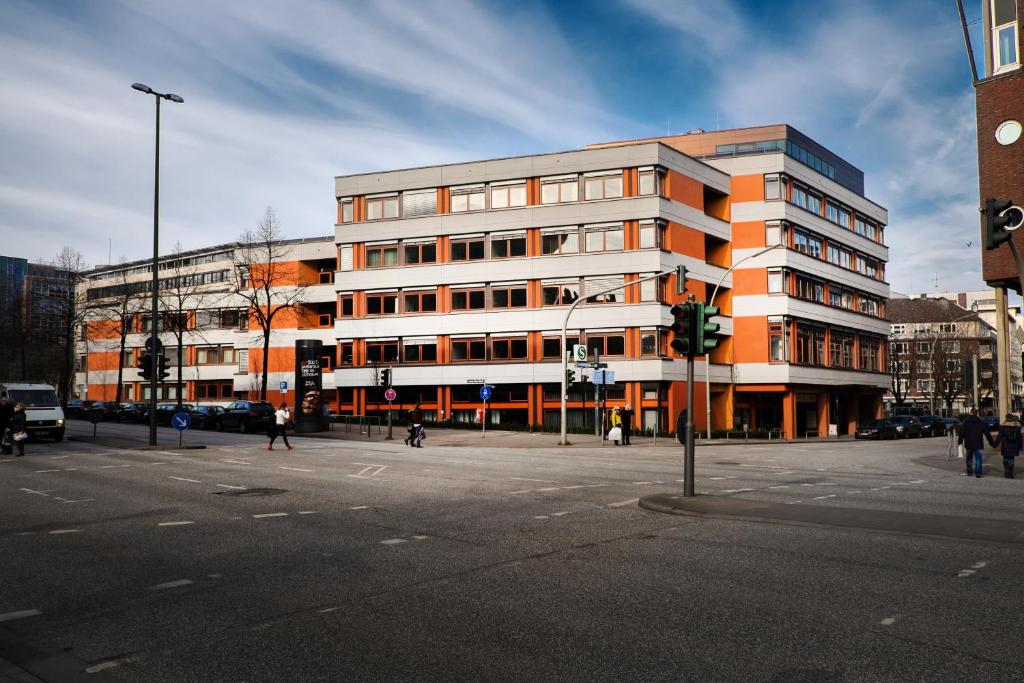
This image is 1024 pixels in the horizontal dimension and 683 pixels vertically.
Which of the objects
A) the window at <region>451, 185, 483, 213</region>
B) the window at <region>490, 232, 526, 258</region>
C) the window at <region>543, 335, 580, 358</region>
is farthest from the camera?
the window at <region>451, 185, 483, 213</region>

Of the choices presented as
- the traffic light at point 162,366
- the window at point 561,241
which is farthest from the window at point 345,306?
the traffic light at point 162,366

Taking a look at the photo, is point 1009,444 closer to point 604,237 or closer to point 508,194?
point 604,237

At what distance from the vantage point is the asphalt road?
5.34 metres

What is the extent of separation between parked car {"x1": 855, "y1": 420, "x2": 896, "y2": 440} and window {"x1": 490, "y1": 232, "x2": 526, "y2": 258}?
2275cm

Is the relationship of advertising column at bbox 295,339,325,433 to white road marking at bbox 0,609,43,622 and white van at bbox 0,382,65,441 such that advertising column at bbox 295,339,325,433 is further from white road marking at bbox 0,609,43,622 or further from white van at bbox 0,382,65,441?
white road marking at bbox 0,609,43,622

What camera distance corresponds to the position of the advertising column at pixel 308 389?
42969 millimetres

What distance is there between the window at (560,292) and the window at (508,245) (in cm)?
264

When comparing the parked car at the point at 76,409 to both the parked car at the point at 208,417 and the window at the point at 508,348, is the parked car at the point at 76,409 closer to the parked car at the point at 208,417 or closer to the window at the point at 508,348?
the parked car at the point at 208,417

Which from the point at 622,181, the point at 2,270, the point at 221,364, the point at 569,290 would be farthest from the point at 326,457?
the point at 2,270

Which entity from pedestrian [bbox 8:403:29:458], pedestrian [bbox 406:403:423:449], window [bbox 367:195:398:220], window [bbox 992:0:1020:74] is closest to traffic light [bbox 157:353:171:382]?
pedestrian [bbox 8:403:29:458]

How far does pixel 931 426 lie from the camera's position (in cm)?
5497

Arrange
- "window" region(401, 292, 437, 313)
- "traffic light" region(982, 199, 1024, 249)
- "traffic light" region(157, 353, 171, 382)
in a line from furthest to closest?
"window" region(401, 292, 437, 313)
"traffic light" region(157, 353, 171, 382)
"traffic light" region(982, 199, 1024, 249)

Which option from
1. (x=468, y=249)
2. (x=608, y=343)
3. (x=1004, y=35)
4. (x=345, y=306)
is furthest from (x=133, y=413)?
(x=1004, y=35)

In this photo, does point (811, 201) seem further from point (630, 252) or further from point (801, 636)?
point (801, 636)
